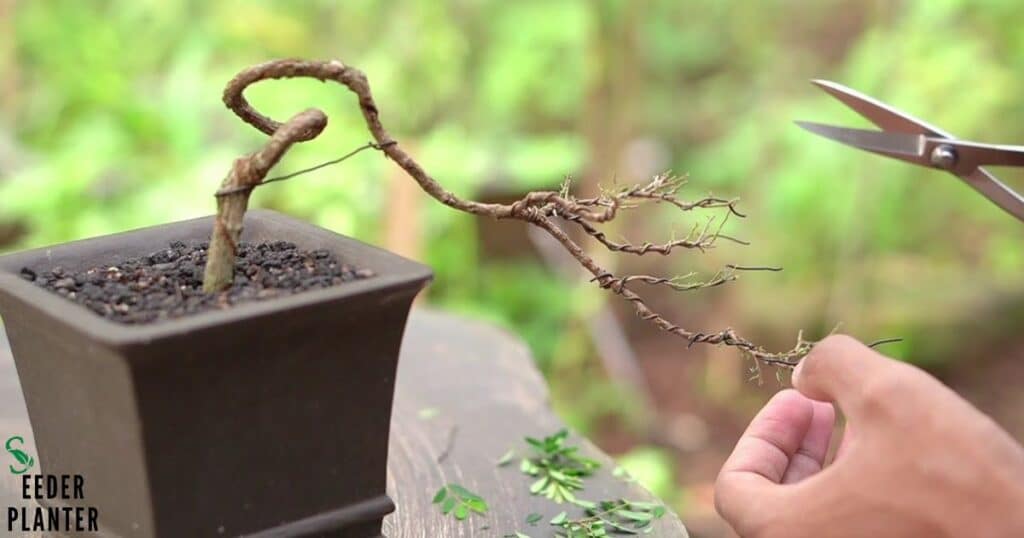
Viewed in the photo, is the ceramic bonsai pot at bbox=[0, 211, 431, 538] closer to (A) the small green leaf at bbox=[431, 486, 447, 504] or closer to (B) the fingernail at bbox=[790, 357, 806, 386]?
(A) the small green leaf at bbox=[431, 486, 447, 504]

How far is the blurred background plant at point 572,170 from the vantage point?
2.15 m

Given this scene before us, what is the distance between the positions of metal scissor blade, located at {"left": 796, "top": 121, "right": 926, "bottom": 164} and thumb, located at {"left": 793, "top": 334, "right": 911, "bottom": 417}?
203 millimetres

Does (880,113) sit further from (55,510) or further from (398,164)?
(55,510)

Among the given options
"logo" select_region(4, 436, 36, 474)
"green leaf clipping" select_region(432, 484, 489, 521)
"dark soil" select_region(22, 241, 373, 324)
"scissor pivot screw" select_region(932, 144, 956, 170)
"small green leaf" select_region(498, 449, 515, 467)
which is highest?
"scissor pivot screw" select_region(932, 144, 956, 170)

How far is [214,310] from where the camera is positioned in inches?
27.6

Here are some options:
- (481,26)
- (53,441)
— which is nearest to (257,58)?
(481,26)

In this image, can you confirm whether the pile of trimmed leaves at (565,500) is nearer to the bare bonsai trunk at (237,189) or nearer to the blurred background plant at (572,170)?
the bare bonsai trunk at (237,189)

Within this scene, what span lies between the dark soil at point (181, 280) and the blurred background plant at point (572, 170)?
121 centimetres

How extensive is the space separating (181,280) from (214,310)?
10 centimetres

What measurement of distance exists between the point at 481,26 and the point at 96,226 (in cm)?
101

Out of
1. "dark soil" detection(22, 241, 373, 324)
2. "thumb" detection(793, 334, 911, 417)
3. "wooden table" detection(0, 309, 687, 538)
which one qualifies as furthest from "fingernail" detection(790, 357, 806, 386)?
"dark soil" detection(22, 241, 373, 324)

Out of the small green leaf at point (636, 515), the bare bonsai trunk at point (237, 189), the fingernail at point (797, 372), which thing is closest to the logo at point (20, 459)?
the bare bonsai trunk at point (237, 189)

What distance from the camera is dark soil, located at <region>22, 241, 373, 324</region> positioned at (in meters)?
0.72

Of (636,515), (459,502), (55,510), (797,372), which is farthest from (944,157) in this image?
(55,510)
